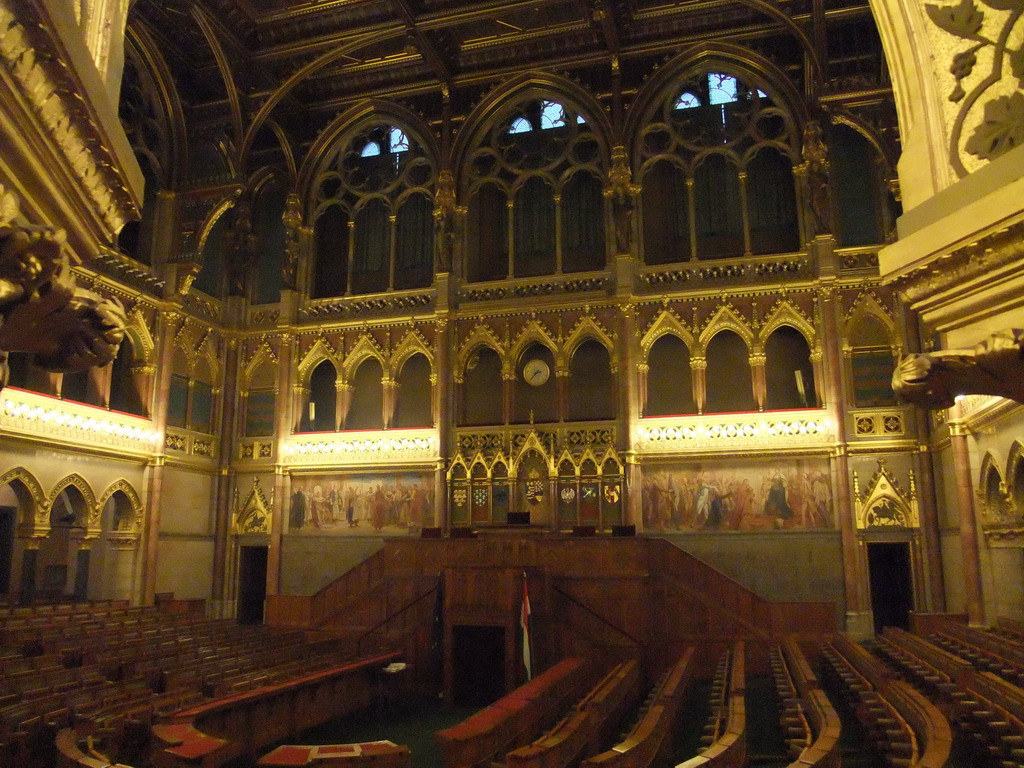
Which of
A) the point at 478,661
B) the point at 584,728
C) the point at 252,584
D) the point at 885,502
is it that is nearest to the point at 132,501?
the point at 252,584

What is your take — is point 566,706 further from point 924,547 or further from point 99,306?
point 924,547

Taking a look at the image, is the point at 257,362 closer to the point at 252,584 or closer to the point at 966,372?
the point at 252,584

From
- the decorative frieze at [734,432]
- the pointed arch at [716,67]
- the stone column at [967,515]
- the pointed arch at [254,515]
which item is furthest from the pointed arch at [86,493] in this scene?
the stone column at [967,515]

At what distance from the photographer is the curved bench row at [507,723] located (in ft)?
21.9

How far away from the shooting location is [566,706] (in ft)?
33.3

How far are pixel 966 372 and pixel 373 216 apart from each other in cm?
2171

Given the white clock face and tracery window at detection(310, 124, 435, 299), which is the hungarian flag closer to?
the white clock face

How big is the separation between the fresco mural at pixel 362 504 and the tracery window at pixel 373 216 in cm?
526

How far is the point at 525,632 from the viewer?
13547 mm

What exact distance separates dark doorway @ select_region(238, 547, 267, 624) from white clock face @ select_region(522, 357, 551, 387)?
8.22 m

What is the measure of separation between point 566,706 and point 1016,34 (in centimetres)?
858

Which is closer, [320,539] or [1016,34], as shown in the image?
[1016,34]

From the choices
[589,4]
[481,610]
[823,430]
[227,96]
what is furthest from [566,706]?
[227,96]

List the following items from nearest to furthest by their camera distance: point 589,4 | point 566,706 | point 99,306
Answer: point 99,306
point 566,706
point 589,4
